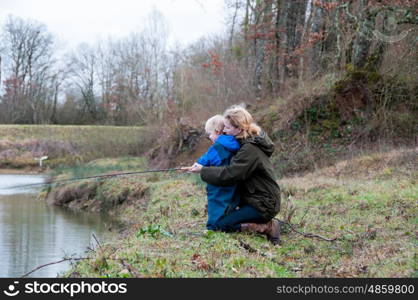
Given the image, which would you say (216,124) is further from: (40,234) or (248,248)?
(40,234)

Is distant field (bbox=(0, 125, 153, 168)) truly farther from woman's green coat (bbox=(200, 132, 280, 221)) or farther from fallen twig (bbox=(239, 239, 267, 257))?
fallen twig (bbox=(239, 239, 267, 257))

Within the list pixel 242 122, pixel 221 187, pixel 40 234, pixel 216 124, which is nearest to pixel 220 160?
pixel 221 187

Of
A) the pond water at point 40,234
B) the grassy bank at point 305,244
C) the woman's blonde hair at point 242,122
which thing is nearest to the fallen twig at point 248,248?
the grassy bank at point 305,244

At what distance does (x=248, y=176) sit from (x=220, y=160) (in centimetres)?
41

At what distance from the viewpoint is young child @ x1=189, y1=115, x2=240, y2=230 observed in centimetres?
607

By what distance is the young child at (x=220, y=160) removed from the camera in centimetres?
607

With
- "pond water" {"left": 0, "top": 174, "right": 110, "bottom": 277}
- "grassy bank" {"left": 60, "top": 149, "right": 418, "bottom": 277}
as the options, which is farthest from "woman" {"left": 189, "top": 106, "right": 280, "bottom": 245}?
"pond water" {"left": 0, "top": 174, "right": 110, "bottom": 277}

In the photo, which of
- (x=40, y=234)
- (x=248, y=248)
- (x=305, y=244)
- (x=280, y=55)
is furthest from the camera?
(x=280, y=55)

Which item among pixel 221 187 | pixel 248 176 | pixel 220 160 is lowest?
pixel 221 187

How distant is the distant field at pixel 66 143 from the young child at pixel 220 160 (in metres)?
20.8

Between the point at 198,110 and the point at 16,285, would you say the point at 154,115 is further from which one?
the point at 16,285

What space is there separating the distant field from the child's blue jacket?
68.2 feet

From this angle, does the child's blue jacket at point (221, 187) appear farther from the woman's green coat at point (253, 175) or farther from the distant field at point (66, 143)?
the distant field at point (66, 143)

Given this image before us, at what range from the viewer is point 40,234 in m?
12.5
